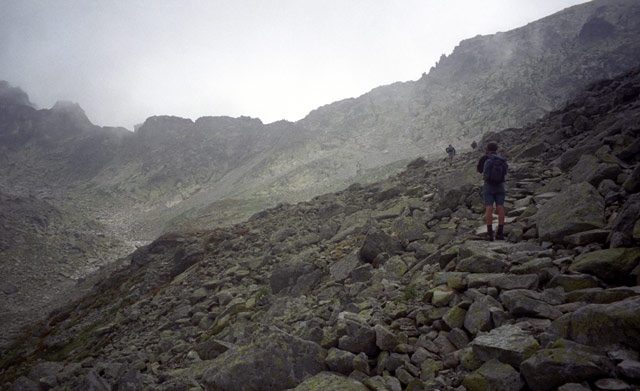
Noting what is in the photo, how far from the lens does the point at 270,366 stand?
4609 millimetres

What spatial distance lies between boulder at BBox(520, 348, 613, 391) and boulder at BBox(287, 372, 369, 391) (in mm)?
1943

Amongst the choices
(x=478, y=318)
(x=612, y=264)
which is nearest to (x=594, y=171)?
(x=612, y=264)

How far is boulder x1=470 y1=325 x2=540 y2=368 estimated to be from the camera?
9.99ft

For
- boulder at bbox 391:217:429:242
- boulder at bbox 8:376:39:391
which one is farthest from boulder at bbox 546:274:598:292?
boulder at bbox 8:376:39:391

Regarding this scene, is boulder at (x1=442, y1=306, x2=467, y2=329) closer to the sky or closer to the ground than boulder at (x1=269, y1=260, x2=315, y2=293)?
closer to the sky

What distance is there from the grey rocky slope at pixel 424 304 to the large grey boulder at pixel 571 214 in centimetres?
4

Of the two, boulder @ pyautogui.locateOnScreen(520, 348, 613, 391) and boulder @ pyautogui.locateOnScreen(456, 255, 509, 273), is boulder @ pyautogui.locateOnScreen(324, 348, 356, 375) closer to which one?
boulder @ pyautogui.locateOnScreen(520, 348, 613, 391)

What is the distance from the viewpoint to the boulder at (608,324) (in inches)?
103

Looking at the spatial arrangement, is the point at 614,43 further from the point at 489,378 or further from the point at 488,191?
the point at 489,378

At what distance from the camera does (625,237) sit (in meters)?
4.15

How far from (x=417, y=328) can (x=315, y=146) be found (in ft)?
303

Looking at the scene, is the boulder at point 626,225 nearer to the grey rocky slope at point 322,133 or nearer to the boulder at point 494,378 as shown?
the boulder at point 494,378

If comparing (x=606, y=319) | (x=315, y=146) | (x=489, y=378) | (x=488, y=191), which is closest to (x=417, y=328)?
(x=489, y=378)

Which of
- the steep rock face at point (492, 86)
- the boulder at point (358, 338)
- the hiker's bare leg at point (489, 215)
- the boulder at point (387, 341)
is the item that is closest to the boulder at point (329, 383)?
the boulder at point (358, 338)
